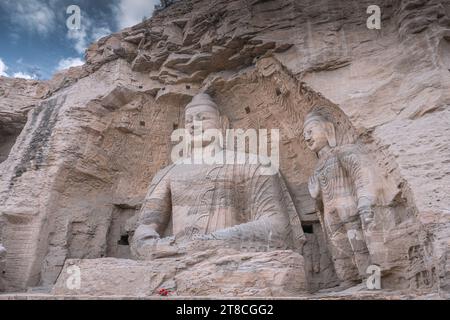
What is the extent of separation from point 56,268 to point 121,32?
11.4 ft

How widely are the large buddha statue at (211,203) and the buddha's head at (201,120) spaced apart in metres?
0.01

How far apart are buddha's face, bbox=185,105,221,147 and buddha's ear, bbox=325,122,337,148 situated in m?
1.56

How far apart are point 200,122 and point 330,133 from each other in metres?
1.74

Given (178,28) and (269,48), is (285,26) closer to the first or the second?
(269,48)

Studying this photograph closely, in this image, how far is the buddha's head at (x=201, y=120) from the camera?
18.7 ft

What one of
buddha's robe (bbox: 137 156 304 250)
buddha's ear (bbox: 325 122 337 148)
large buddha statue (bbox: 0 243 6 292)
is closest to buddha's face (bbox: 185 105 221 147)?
buddha's robe (bbox: 137 156 304 250)

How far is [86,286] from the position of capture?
3.72 metres

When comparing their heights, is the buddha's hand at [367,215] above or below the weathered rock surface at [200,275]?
above

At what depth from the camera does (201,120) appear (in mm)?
5766

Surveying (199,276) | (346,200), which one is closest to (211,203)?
(346,200)

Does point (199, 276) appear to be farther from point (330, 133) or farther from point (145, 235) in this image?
point (330, 133)

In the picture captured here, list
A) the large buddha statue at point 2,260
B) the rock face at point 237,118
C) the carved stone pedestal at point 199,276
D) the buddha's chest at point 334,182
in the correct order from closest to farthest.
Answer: the carved stone pedestal at point 199,276 < the rock face at point 237,118 < the buddha's chest at point 334,182 < the large buddha statue at point 2,260

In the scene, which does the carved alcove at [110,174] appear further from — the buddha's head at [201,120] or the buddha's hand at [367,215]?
the buddha's hand at [367,215]

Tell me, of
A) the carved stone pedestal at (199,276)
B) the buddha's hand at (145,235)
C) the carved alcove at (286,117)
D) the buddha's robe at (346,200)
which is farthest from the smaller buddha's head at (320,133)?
the buddha's hand at (145,235)
